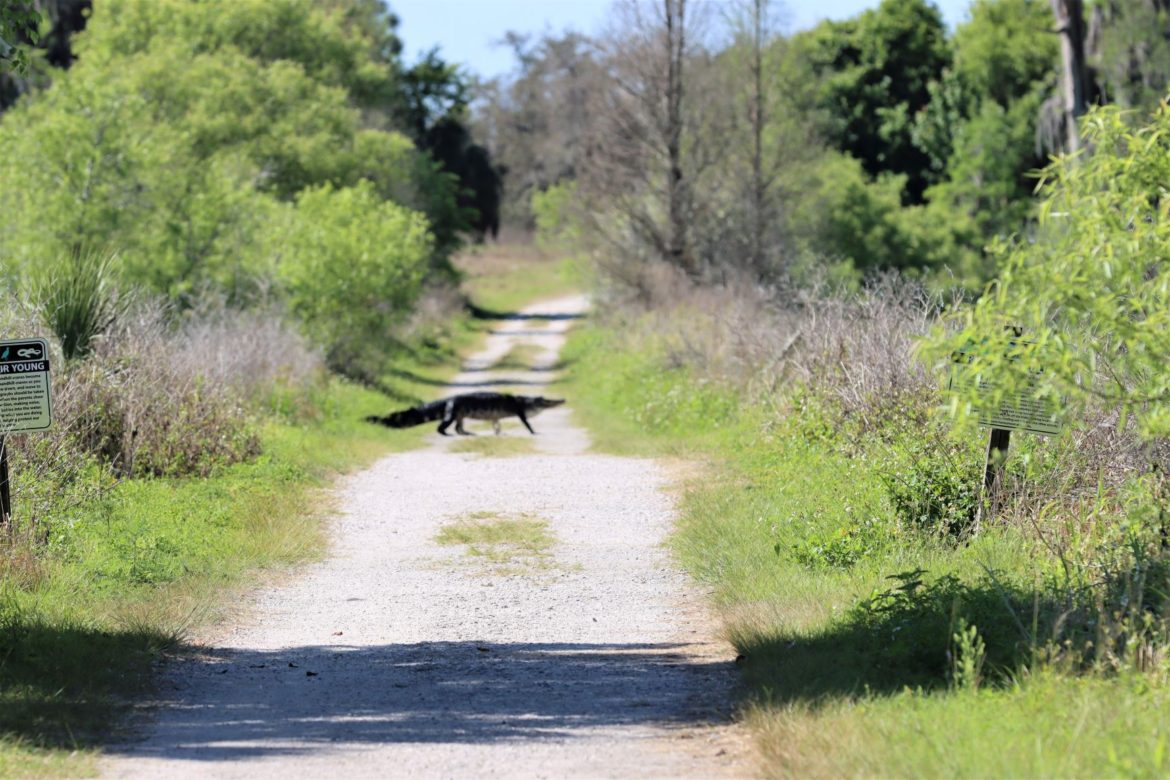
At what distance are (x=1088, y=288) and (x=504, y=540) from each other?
312 inches

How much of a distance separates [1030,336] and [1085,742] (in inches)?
98.8

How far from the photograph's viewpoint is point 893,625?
898cm

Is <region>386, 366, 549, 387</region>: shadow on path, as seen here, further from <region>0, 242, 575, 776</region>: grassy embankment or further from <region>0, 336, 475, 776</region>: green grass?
<region>0, 336, 475, 776</region>: green grass

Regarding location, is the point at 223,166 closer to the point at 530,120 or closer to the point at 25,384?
the point at 25,384

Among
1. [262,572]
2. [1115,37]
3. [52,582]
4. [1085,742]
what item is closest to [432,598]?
[262,572]

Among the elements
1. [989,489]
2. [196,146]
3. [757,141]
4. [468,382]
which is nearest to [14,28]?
[989,489]

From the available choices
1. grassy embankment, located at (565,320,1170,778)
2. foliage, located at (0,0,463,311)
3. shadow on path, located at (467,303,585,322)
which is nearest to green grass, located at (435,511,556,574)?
grassy embankment, located at (565,320,1170,778)

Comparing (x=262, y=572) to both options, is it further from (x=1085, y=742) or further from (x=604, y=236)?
(x=604, y=236)

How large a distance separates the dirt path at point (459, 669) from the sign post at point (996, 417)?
2.17 meters

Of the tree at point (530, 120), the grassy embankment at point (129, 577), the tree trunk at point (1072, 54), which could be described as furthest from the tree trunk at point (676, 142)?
the tree at point (530, 120)

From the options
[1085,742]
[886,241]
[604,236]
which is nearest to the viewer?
[1085,742]

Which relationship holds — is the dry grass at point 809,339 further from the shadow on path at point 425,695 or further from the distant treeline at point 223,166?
the distant treeline at point 223,166

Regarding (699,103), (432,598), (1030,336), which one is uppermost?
(699,103)

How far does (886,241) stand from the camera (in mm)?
53969
